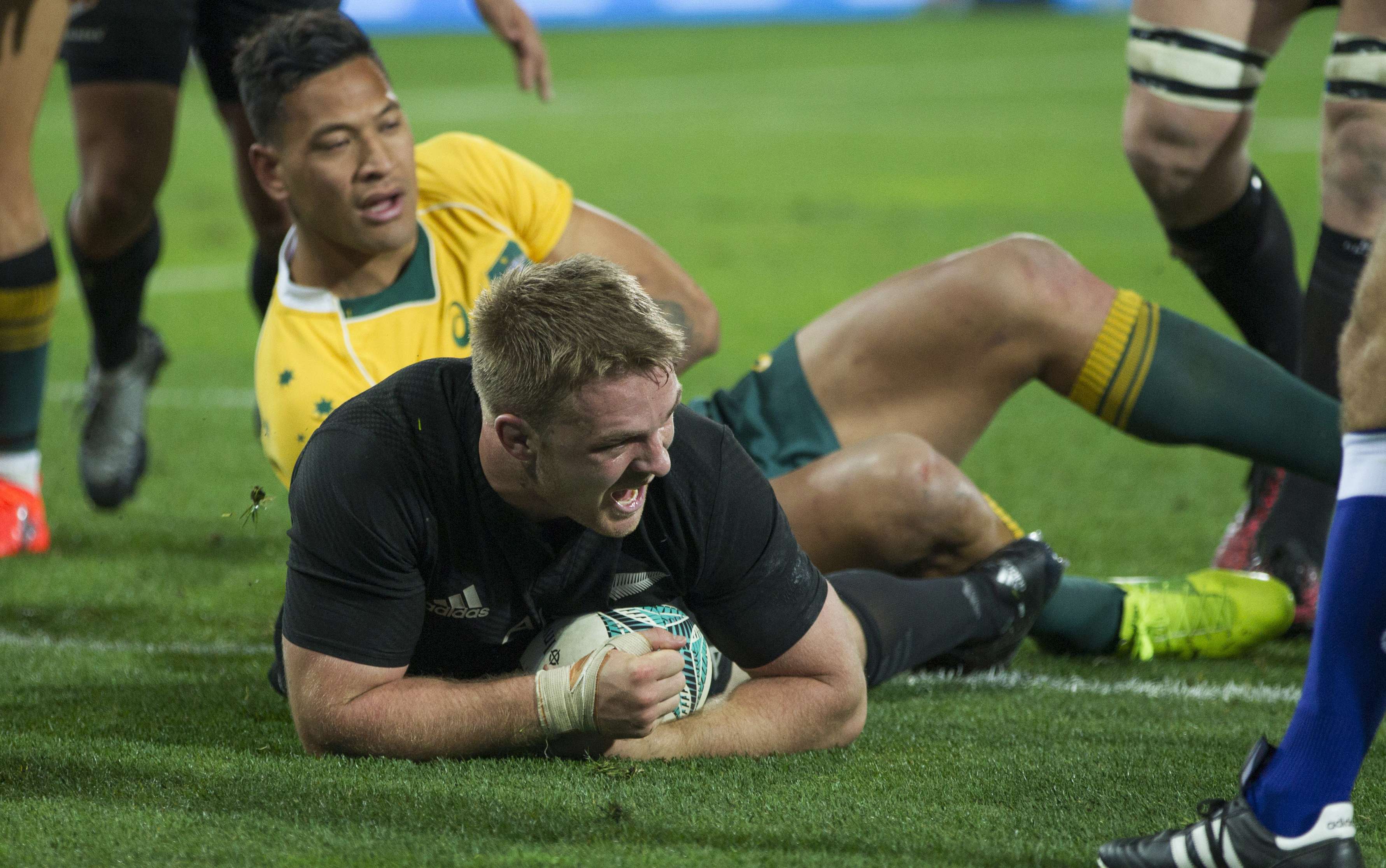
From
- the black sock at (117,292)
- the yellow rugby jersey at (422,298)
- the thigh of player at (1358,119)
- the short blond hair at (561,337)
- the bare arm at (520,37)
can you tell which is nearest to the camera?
the short blond hair at (561,337)

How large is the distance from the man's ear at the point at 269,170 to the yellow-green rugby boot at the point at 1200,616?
6.38 ft

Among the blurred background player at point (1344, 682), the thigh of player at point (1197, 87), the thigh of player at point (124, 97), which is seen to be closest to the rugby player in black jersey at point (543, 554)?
the blurred background player at point (1344, 682)

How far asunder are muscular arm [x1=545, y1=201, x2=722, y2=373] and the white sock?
166cm

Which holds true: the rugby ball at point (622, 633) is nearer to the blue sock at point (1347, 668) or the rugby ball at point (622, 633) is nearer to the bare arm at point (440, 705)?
the bare arm at point (440, 705)

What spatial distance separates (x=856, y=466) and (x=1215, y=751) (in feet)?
2.87

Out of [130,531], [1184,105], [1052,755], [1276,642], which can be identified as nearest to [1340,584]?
[1052,755]

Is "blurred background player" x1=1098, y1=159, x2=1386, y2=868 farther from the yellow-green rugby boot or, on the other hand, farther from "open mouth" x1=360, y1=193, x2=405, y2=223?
"open mouth" x1=360, y1=193, x2=405, y2=223

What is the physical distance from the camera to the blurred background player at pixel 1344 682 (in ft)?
6.76

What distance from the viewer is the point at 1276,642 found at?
368 cm

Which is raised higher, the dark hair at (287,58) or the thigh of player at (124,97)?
the dark hair at (287,58)

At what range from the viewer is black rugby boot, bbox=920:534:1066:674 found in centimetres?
322

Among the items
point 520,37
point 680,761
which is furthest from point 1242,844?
point 520,37

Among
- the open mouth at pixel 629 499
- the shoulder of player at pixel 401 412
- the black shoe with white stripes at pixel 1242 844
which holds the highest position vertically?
the shoulder of player at pixel 401 412

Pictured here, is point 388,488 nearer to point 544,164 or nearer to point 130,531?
point 130,531
